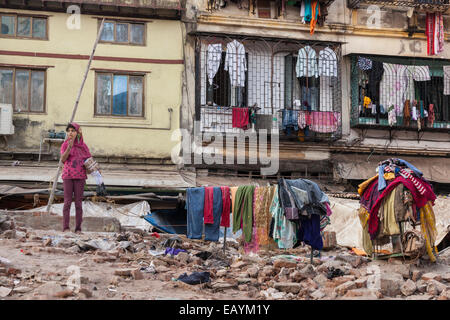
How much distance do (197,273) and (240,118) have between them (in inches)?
401

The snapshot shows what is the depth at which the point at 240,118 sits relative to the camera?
18.0m

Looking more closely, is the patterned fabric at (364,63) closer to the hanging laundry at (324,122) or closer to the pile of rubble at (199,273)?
the hanging laundry at (324,122)

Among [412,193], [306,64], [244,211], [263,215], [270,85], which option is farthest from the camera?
[270,85]

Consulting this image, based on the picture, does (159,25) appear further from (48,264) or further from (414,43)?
(48,264)

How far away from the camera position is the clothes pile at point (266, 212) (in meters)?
9.78

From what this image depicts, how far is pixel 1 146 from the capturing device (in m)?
17.5

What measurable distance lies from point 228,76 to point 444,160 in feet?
24.2

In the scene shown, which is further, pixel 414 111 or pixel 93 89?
pixel 414 111

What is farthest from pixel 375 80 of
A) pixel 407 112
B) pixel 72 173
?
pixel 72 173

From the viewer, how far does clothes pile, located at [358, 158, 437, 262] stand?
931 cm

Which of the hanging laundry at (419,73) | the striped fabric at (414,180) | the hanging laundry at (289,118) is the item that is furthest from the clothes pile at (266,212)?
the hanging laundry at (419,73)

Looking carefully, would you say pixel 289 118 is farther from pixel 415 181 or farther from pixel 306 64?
pixel 415 181
